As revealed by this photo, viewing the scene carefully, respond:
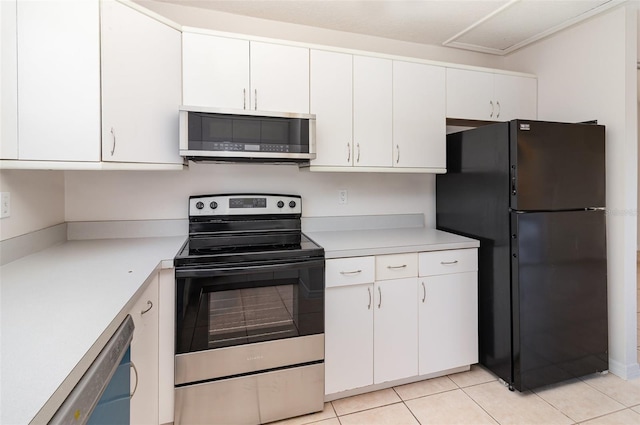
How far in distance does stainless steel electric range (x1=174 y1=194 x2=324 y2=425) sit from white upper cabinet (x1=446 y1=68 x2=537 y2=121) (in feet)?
5.01

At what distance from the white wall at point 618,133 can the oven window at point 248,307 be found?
1.96 meters

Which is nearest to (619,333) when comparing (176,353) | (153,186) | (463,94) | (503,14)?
(463,94)

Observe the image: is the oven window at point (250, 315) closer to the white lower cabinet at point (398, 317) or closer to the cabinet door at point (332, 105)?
the white lower cabinet at point (398, 317)

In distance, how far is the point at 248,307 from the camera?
1665mm

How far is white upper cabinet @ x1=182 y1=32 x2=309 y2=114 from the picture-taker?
1824mm

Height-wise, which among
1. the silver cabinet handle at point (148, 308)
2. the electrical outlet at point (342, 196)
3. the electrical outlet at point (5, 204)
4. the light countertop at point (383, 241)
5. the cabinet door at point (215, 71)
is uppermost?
the cabinet door at point (215, 71)

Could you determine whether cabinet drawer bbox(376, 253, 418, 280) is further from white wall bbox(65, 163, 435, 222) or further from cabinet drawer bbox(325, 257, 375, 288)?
white wall bbox(65, 163, 435, 222)

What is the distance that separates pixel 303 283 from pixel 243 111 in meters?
0.99

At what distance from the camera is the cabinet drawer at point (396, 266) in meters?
1.91

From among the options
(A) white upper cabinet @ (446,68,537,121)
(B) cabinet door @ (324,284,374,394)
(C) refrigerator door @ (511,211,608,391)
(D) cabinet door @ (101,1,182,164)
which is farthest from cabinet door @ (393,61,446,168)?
(D) cabinet door @ (101,1,182,164)

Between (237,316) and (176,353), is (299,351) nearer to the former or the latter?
(237,316)

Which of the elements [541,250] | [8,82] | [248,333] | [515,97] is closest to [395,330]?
[248,333]

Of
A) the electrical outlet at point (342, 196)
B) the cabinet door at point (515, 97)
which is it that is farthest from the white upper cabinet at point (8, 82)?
the cabinet door at point (515, 97)

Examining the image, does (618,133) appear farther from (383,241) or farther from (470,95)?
(383,241)
